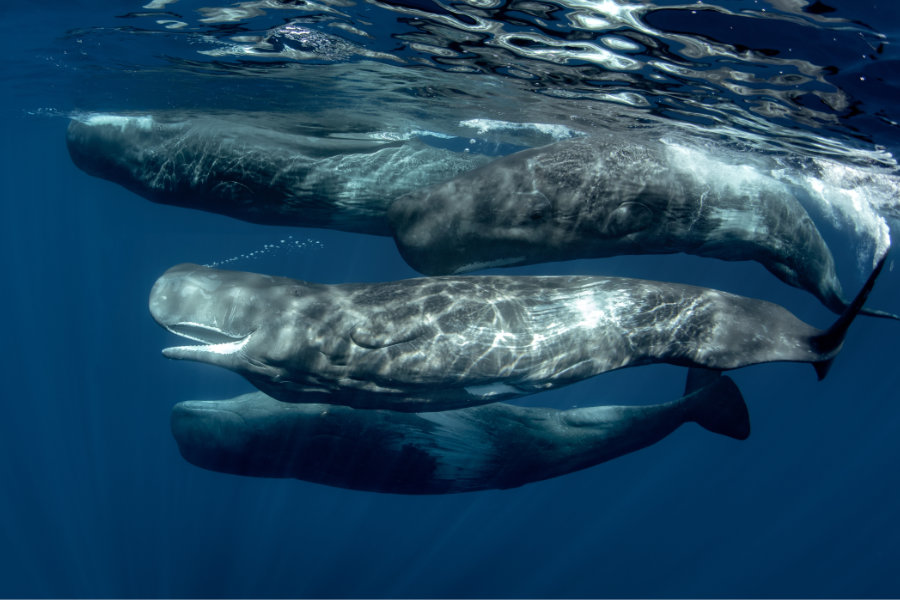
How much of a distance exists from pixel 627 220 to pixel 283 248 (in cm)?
3706

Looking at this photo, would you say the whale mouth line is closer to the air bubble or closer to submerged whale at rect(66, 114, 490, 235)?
submerged whale at rect(66, 114, 490, 235)

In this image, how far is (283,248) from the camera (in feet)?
132

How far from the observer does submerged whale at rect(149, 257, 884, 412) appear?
206 inches

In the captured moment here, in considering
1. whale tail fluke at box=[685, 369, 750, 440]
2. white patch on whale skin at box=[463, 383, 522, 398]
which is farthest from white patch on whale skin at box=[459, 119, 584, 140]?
white patch on whale skin at box=[463, 383, 522, 398]

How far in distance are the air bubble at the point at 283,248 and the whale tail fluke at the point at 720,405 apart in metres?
33.8

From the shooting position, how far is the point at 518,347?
540 cm

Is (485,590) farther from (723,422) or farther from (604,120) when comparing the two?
(604,120)

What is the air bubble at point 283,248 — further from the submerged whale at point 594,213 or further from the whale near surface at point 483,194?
the submerged whale at point 594,213

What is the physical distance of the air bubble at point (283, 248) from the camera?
3853 centimetres

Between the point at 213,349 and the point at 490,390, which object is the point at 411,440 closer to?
the point at 490,390

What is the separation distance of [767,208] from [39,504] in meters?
29.4

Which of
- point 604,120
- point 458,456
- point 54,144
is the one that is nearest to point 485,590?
point 458,456

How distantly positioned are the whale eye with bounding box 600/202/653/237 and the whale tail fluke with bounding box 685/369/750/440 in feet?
8.09

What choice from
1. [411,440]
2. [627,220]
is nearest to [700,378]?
[627,220]
